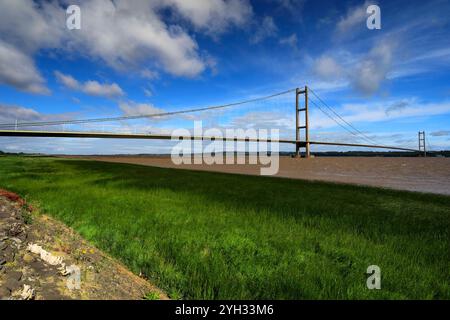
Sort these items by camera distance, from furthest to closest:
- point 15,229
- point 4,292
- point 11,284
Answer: point 15,229, point 11,284, point 4,292

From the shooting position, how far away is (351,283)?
3570 millimetres

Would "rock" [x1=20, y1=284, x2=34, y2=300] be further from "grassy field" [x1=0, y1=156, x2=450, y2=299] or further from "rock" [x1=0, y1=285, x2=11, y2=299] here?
"grassy field" [x1=0, y1=156, x2=450, y2=299]

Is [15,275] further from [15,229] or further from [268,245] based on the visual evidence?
[268,245]

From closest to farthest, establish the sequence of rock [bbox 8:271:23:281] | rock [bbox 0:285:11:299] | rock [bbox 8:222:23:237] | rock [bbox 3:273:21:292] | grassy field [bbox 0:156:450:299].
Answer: rock [bbox 0:285:11:299], rock [bbox 3:273:21:292], rock [bbox 8:271:23:281], grassy field [bbox 0:156:450:299], rock [bbox 8:222:23:237]

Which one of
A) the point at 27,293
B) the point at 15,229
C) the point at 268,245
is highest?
the point at 15,229

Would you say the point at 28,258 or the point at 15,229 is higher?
the point at 15,229

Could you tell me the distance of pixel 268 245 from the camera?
5055 millimetres

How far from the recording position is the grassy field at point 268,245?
3559 millimetres

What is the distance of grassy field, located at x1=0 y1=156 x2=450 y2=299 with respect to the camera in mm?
3559

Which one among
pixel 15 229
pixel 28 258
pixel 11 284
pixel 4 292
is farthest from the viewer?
pixel 15 229

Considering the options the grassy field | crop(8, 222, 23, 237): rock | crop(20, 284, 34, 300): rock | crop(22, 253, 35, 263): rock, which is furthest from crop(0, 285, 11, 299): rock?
crop(8, 222, 23, 237): rock

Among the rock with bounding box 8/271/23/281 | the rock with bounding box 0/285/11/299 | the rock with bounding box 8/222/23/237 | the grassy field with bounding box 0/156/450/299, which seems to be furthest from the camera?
the rock with bounding box 8/222/23/237

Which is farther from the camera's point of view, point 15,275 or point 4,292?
point 15,275

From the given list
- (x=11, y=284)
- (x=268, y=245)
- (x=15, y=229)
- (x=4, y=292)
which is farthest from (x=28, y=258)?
(x=268, y=245)
